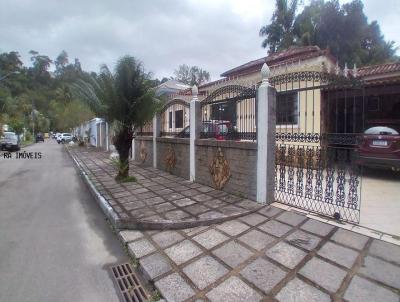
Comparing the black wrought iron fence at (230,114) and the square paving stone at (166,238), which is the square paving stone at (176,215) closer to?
the square paving stone at (166,238)

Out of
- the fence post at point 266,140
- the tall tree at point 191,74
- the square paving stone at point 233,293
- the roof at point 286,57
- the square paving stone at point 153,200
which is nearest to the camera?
the square paving stone at point 233,293

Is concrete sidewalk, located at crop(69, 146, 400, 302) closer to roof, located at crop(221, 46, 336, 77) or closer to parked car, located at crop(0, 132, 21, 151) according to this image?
roof, located at crop(221, 46, 336, 77)

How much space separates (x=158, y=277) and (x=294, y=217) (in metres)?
2.46

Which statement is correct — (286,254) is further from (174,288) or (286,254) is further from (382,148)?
(382,148)

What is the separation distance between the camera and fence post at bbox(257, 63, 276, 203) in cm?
485

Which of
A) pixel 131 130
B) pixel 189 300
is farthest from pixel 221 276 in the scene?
pixel 131 130

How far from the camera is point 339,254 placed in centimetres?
318

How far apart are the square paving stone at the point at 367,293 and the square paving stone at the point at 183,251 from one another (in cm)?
175

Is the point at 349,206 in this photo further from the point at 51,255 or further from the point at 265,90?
the point at 51,255

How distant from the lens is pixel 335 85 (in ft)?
14.0

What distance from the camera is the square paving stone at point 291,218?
163 inches

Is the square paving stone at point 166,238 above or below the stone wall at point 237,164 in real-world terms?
below

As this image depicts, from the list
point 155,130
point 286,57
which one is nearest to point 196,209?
point 155,130

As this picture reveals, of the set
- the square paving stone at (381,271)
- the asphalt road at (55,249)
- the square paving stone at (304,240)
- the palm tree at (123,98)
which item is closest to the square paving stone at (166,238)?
the asphalt road at (55,249)
